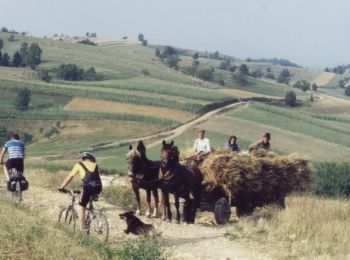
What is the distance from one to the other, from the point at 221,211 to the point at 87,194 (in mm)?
4459

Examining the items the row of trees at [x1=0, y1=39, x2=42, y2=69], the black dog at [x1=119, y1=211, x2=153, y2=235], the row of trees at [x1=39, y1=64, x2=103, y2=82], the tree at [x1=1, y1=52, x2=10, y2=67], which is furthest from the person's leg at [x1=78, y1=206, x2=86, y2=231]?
the tree at [x1=1, y1=52, x2=10, y2=67]

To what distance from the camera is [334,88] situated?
160m

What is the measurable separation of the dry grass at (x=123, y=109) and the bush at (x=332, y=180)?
142 ft

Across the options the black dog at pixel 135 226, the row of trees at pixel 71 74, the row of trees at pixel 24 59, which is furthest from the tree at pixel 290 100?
the black dog at pixel 135 226

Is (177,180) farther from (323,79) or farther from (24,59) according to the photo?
(323,79)

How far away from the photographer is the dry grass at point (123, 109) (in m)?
71.3

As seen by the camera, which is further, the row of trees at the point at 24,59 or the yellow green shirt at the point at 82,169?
the row of trees at the point at 24,59

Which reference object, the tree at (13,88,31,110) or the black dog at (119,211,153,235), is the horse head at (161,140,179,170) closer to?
the black dog at (119,211,153,235)

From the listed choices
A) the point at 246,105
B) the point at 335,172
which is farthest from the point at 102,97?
the point at 335,172

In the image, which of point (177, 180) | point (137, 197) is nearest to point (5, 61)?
point (137, 197)

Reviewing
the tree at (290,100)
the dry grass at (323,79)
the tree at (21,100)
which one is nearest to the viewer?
the tree at (21,100)

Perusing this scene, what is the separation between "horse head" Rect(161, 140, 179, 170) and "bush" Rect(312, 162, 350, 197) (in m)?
13.3

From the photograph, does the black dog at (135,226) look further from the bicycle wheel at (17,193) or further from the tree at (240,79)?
the tree at (240,79)

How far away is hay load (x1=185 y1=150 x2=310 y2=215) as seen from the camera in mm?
13828
